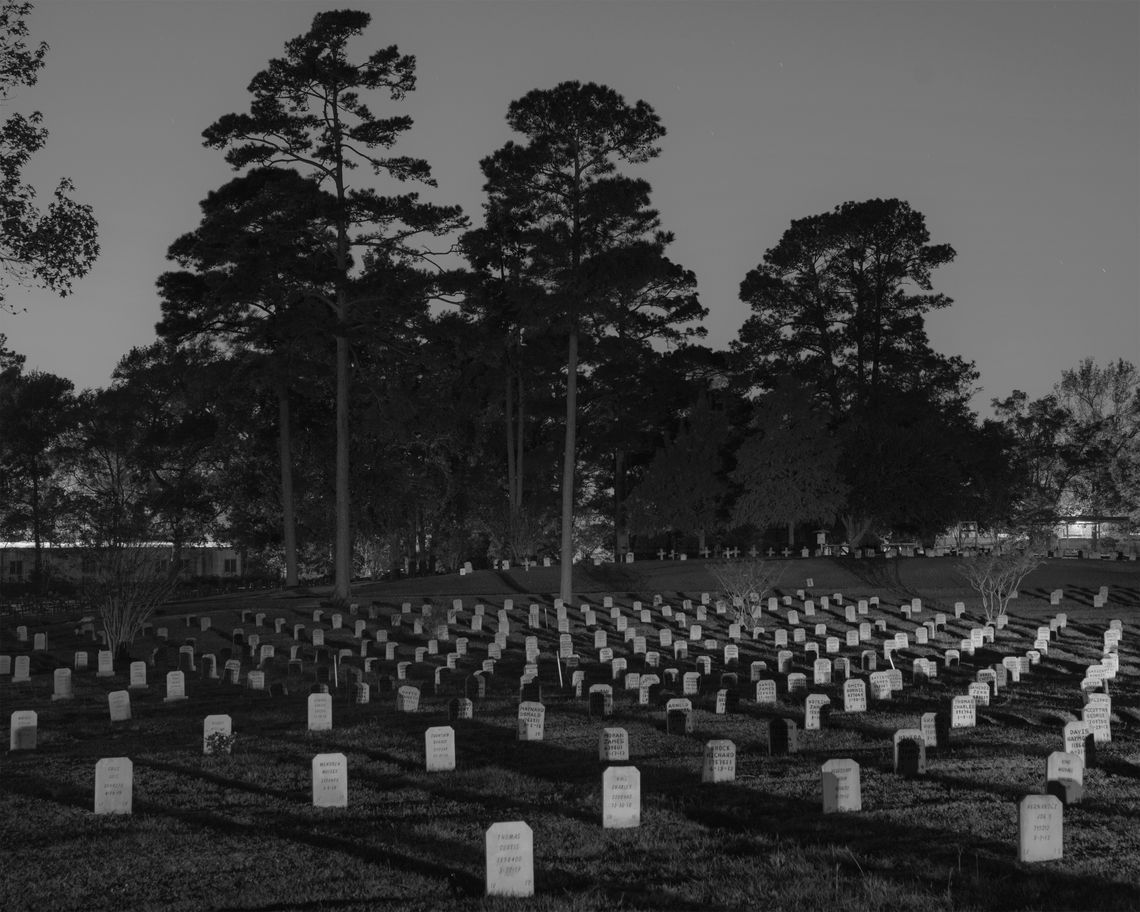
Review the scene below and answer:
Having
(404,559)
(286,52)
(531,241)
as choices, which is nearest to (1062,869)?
(531,241)

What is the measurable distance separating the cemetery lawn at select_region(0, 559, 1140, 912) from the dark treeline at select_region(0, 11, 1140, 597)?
17.2m

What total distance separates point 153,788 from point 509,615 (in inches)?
903

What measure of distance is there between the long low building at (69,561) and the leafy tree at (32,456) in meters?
1.62

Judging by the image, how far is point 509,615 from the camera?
34719 millimetres

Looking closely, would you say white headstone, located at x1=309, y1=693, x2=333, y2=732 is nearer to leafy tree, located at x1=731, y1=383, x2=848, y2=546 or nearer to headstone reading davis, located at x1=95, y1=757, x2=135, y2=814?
headstone reading davis, located at x1=95, y1=757, x2=135, y2=814

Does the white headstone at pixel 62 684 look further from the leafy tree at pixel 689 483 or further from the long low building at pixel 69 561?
the leafy tree at pixel 689 483

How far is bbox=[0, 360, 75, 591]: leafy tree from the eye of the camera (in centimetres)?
5209

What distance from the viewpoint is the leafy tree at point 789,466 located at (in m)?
52.1

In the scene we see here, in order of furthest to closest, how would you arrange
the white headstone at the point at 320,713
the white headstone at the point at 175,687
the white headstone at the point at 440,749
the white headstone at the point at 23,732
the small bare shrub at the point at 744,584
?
the small bare shrub at the point at 744,584
the white headstone at the point at 175,687
the white headstone at the point at 320,713
the white headstone at the point at 23,732
the white headstone at the point at 440,749

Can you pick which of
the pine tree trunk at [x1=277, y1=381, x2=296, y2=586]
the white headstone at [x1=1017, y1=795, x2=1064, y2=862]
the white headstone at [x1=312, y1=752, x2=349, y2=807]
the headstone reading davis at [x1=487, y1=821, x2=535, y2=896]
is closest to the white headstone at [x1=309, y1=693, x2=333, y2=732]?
the white headstone at [x1=312, y1=752, x2=349, y2=807]

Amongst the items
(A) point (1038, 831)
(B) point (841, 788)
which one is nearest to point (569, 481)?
(B) point (841, 788)

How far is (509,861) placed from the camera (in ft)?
27.1

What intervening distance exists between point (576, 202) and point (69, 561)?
121 feet

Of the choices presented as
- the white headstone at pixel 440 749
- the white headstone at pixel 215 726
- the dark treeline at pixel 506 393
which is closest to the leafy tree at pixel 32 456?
the dark treeline at pixel 506 393
